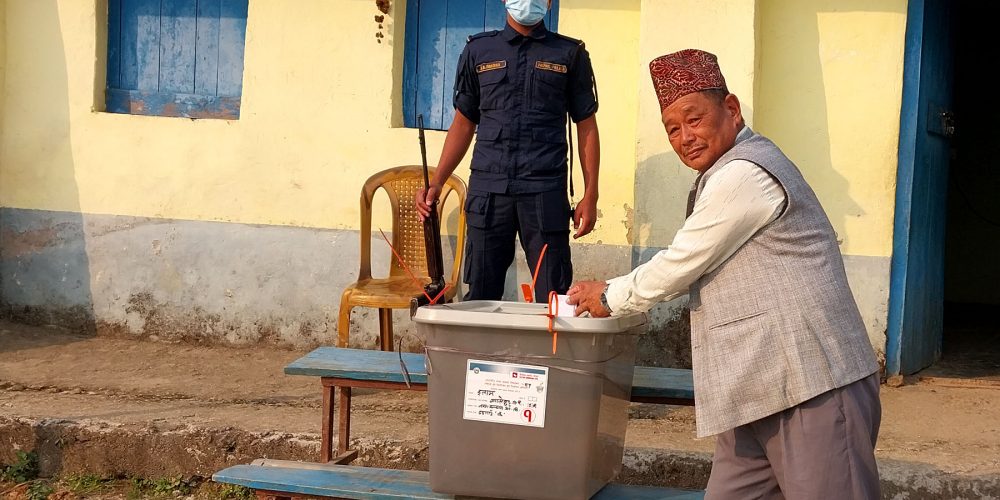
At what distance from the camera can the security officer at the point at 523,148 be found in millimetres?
4234

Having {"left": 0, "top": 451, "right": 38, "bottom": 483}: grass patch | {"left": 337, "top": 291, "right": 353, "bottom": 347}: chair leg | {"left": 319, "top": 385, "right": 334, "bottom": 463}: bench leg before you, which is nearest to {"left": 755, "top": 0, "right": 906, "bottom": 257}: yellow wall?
{"left": 337, "top": 291, "right": 353, "bottom": 347}: chair leg

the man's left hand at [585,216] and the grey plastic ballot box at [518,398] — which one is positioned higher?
the man's left hand at [585,216]

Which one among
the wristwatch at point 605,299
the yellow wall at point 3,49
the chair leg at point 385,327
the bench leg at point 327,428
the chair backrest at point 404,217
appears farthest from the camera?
the yellow wall at point 3,49

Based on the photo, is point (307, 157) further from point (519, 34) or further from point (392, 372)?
point (392, 372)

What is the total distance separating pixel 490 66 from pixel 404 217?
169 centimetres

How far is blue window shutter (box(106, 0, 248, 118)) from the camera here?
6328 mm

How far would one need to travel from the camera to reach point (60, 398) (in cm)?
519

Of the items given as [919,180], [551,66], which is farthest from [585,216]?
[919,180]

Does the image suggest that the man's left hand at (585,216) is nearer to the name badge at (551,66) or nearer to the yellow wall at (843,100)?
the name badge at (551,66)

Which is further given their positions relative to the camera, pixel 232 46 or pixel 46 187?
pixel 46 187

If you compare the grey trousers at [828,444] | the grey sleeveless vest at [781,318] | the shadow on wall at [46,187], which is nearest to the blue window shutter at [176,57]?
the shadow on wall at [46,187]

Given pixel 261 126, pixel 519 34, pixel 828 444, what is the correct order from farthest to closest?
1. pixel 261 126
2. pixel 519 34
3. pixel 828 444

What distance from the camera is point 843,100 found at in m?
5.46

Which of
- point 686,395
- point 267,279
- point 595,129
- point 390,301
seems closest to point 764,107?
point 595,129
